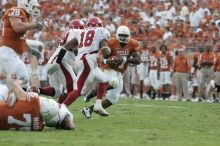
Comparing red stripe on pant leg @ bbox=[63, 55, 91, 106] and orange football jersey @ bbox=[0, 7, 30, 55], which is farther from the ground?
orange football jersey @ bbox=[0, 7, 30, 55]

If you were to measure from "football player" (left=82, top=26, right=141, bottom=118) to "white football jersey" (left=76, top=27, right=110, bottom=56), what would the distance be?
3.17 feet

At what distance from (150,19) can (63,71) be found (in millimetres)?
15159

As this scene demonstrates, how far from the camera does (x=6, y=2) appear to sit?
3006 centimetres

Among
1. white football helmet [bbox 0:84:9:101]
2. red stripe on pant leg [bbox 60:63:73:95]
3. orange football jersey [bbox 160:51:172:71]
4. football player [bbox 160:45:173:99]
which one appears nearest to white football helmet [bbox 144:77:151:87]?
football player [bbox 160:45:173:99]

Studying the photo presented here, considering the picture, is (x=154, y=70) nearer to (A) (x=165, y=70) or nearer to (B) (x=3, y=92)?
(A) (x=165, y=70)

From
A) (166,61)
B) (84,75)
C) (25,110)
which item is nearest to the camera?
(25,110)

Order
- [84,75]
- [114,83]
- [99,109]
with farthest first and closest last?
[114,83], [99,109], [84,75]

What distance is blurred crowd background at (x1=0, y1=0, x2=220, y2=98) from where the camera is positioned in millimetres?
25125

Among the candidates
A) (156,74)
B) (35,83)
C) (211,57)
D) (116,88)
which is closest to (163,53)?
(156,74)

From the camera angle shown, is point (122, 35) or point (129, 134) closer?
point (129, 134)

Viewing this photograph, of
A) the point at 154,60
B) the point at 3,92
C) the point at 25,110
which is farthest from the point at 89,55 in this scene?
the point at 154,60

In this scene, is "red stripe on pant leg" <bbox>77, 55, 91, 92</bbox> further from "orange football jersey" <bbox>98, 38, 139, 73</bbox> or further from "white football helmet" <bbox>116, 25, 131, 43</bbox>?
"white football helmet" <bbox>116, 25, 131, 43</bbox>

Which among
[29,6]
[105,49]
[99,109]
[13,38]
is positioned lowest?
[99,109]

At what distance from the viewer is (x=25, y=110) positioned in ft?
30.1
